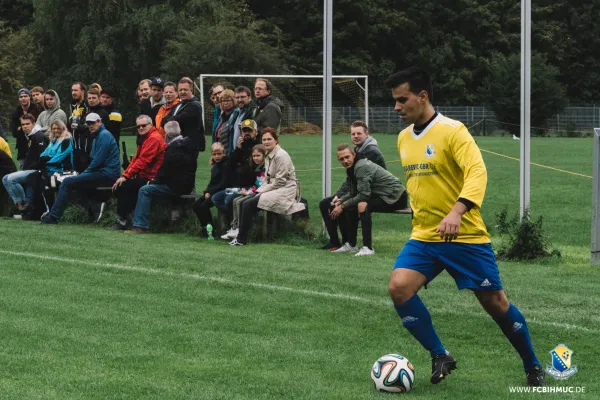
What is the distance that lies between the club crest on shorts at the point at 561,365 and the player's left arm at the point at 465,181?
1.26 m

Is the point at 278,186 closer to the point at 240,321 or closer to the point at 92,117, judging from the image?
the point at 92,117

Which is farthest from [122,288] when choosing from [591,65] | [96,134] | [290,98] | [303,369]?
[591,65]

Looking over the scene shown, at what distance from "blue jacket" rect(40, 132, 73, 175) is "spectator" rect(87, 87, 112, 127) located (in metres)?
0.59

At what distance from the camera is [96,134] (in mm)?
16938

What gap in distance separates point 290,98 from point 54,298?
33.1 meters

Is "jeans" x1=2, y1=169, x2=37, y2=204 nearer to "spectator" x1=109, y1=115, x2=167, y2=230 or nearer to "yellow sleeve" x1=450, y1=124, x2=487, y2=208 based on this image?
"spectator" x1=109, y1=115, x2=167, y2=230

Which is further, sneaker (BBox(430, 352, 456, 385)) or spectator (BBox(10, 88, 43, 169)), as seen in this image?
spectator (BBox(10, 88, 43, 169))

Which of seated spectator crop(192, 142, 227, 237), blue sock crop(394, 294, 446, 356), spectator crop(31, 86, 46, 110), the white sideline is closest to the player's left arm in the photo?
blue sock crop(394, 294, 446, 356)

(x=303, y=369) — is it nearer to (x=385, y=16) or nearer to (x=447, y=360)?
(x=447, y=360)

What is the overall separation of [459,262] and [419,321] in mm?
436

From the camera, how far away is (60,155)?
17.7 meters

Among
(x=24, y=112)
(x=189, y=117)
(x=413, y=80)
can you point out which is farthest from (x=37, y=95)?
(x=413, y=80)

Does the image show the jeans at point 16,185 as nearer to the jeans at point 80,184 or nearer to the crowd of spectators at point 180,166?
the crowd of spectators at point 180,166

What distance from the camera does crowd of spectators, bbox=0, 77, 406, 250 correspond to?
14.0m
